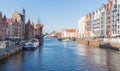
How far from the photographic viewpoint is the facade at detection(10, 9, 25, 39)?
136 metres

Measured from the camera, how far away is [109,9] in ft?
416

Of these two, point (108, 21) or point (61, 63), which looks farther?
point (108, 21)

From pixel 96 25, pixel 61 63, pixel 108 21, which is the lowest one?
pixel 61 63

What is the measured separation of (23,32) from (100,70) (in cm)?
11934

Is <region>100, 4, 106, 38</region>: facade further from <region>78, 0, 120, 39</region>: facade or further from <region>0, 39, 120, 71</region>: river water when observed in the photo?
<region>0, 39, 120, 71</region>: river water

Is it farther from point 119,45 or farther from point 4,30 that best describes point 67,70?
point 4,30

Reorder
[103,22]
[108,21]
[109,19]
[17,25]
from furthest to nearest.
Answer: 1. [17,25]
2. [103,22]
3. [108,21]
4. [109,19]

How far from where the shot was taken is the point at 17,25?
144 m

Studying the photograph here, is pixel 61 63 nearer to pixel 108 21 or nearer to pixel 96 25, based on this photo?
pixel 108 21

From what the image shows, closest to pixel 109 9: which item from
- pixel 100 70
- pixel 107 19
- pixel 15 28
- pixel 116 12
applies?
pixel 107 19

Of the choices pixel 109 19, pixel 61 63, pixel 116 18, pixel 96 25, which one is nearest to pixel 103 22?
pixel 109 19

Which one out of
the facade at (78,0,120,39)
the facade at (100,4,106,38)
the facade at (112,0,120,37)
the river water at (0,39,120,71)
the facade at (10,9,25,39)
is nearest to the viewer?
the river water at (0,39,120,71)

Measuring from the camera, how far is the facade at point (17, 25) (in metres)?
136

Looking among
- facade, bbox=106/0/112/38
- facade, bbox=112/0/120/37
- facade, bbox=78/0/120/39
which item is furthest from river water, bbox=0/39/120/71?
facade, bbox=106/0/112/38
